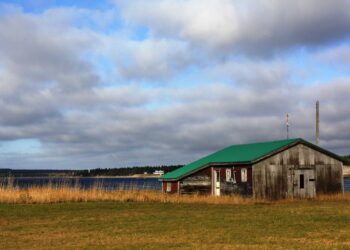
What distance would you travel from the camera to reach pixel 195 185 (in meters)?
40.9

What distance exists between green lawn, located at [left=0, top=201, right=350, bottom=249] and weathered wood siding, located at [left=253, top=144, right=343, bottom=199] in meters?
11.8

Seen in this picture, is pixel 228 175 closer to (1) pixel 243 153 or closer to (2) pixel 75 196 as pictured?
(1) pixel 243 153

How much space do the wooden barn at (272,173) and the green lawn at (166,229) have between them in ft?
37.8

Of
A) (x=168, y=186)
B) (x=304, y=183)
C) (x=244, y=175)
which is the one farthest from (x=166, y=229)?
(x=168, y=186)

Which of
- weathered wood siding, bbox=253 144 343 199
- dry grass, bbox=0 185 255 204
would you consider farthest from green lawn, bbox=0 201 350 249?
weathered wood siding, bbox=253 144 343 199

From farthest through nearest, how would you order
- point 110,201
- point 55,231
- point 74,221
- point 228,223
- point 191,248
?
point 110,201 < point 74,221 < point 228,223 < point 55,231 < point 191,248

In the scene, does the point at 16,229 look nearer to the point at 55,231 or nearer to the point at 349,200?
the point at 55,231

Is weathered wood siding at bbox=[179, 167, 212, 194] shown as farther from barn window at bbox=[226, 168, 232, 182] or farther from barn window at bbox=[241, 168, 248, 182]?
barn window at bbox=[241, 168, 248, 182]

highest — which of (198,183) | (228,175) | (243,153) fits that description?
(243,153)

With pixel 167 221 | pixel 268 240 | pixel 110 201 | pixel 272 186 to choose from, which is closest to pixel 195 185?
pixel 272 186

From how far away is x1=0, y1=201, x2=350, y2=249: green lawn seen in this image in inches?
589

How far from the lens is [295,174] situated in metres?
38.5

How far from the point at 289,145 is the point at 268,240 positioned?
78.6 feet

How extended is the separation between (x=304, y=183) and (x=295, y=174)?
1.04 meters
